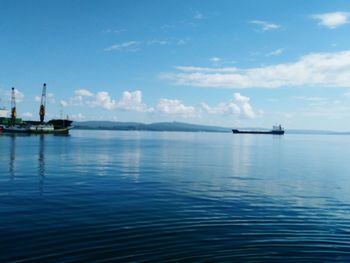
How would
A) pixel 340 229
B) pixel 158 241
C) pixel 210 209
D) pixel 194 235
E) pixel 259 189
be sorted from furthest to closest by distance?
pixel 259 189
pixel 210 209
pixel 340 229
pixel 194 235
pixel 158 241

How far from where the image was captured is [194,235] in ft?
73.5

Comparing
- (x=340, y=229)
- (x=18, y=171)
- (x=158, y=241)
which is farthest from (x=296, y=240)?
(x=18, y=171)

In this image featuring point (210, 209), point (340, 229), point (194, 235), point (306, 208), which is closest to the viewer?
point (194, 235)

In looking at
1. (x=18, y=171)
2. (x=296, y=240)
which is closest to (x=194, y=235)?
(x=296, y=240)

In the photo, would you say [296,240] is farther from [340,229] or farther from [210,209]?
[210,209]

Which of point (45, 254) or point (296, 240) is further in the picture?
point (296, 240)

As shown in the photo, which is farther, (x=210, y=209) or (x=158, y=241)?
(x=210, y=209)

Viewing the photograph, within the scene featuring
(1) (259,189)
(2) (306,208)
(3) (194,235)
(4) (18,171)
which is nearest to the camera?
(3) (194,235)

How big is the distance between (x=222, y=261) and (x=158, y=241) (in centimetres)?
423

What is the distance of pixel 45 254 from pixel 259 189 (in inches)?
1109

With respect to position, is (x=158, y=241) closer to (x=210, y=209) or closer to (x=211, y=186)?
(x=210, y=209)

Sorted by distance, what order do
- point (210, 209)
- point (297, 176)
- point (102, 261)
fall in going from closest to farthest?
point (102, 261)
point (210, 209)
point (297, 176)

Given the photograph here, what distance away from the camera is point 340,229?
25.1 m

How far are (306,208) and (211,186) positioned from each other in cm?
1296
